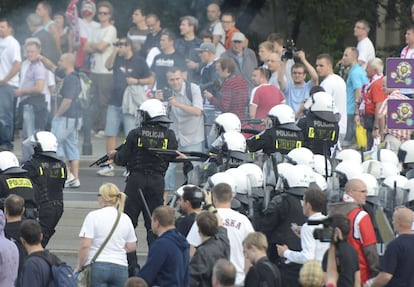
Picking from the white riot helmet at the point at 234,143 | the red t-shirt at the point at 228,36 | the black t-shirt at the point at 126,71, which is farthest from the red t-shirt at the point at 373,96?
the white riot helmet at the point at 234,143

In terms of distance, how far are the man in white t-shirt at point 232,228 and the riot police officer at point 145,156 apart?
3.06m

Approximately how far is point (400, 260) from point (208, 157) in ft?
14.0

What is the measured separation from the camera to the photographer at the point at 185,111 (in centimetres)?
1902

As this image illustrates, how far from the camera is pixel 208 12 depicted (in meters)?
23.3

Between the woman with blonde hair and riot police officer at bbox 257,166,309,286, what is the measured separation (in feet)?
4.05

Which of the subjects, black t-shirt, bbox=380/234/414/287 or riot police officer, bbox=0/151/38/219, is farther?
riot police officer, bbox=0/151/38/219

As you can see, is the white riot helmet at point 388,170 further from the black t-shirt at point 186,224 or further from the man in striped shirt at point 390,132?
the black t-shirt at point 186,224

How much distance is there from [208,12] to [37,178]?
8.70 metres

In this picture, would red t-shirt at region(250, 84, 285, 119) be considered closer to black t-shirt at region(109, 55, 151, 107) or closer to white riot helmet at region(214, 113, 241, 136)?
black t-shirt at region(109, 55, 151, 107)

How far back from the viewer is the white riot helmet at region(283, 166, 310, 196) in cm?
1380

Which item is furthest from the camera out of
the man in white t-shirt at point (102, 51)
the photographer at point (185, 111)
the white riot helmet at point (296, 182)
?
the man in white t-shirt at point (102, 51)

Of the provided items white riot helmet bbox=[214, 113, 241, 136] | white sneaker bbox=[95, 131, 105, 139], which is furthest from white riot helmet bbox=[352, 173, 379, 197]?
white sneaker bbox=[95, 131, 105, 139]

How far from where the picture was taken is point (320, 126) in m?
16.6

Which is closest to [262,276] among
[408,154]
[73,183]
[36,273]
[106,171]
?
[36,273]
